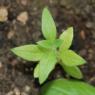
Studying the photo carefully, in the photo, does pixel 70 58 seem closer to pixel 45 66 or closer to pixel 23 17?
pixel 45 66

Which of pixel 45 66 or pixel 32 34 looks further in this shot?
pixel 32 34

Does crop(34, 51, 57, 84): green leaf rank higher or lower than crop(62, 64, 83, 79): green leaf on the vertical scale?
higher

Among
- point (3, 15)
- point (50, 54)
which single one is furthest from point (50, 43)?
point (3, 15)

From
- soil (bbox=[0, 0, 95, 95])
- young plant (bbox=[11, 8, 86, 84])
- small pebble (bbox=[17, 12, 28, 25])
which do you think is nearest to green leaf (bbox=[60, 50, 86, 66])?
young plant (bbox=[11, 8, 86, 84])

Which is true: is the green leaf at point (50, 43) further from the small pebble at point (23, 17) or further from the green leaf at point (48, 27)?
the small pebble at point (23, 17)

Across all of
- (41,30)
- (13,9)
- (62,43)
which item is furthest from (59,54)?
(13,9)

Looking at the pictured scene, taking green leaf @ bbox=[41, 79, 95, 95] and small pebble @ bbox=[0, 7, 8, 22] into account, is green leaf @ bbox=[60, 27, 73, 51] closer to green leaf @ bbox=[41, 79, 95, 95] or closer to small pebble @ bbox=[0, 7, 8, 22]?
green leaf @ bbox=[41, 79, 95, 95]

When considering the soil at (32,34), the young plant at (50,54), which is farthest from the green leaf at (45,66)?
the soil at (32,34)
